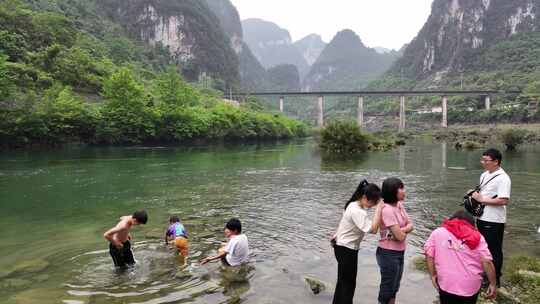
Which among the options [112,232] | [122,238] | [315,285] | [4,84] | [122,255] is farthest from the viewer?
[4,84]

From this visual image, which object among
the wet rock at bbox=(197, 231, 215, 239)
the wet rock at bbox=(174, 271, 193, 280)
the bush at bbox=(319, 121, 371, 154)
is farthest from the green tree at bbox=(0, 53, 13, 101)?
the wet rock at bbox=(174, 271, 193, 280)

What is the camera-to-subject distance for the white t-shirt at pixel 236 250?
8734 mm

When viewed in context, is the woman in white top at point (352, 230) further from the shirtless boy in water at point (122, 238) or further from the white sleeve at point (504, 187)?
the shirtless boy in water at point (122, 238)

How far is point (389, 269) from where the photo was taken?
586cm

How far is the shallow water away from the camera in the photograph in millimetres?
7992

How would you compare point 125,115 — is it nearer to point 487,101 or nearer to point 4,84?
point 4,84


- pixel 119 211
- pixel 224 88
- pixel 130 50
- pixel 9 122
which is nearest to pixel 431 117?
pixel 224 88

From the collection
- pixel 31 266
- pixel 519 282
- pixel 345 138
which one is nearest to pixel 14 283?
pixel 31 266

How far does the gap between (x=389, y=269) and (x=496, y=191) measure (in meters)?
2.40

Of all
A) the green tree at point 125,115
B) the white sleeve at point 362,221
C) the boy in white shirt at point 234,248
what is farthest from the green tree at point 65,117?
the white sleeve at point 362,221

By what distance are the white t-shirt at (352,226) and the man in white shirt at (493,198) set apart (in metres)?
2.41

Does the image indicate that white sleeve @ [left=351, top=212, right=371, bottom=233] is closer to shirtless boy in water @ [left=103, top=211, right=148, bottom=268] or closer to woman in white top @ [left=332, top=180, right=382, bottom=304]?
woman in white top @ [left=332, top=180, right=382, bottom=304]

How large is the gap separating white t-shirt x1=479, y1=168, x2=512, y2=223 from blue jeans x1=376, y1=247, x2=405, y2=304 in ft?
6.84

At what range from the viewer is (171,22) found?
198 m
